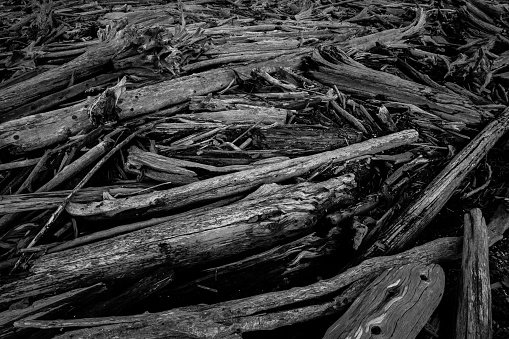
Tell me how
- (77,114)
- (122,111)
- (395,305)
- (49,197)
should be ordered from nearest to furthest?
(395,305) < (49,197) < (77,114) < (122,111)

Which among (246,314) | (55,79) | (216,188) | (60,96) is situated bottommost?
(246,314)

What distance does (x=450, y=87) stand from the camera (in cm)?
592

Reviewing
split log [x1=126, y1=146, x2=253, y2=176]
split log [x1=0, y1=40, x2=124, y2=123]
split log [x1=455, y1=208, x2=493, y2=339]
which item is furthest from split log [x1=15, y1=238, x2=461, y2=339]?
split log [x1=0, y1=40, x2=124, y2=123]

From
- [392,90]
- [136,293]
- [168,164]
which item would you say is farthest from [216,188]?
[392,90]

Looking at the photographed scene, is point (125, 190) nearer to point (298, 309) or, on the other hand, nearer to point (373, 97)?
point (298, 309)

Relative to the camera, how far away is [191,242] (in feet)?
11.1

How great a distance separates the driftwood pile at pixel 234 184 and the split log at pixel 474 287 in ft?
0.05

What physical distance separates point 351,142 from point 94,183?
263cm

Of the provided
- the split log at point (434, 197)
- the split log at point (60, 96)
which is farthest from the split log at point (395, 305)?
the split log at point (60, 96)

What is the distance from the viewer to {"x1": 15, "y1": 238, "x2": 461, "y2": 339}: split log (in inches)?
111

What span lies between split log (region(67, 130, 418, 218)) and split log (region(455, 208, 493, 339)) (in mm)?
1309

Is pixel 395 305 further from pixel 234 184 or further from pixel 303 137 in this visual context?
pixel 303 137

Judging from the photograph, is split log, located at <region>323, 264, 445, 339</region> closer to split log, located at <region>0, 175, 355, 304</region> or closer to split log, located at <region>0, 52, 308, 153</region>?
split log, located at <region>0, 175, 355, 304</region>

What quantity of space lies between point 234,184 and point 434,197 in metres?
1.95
